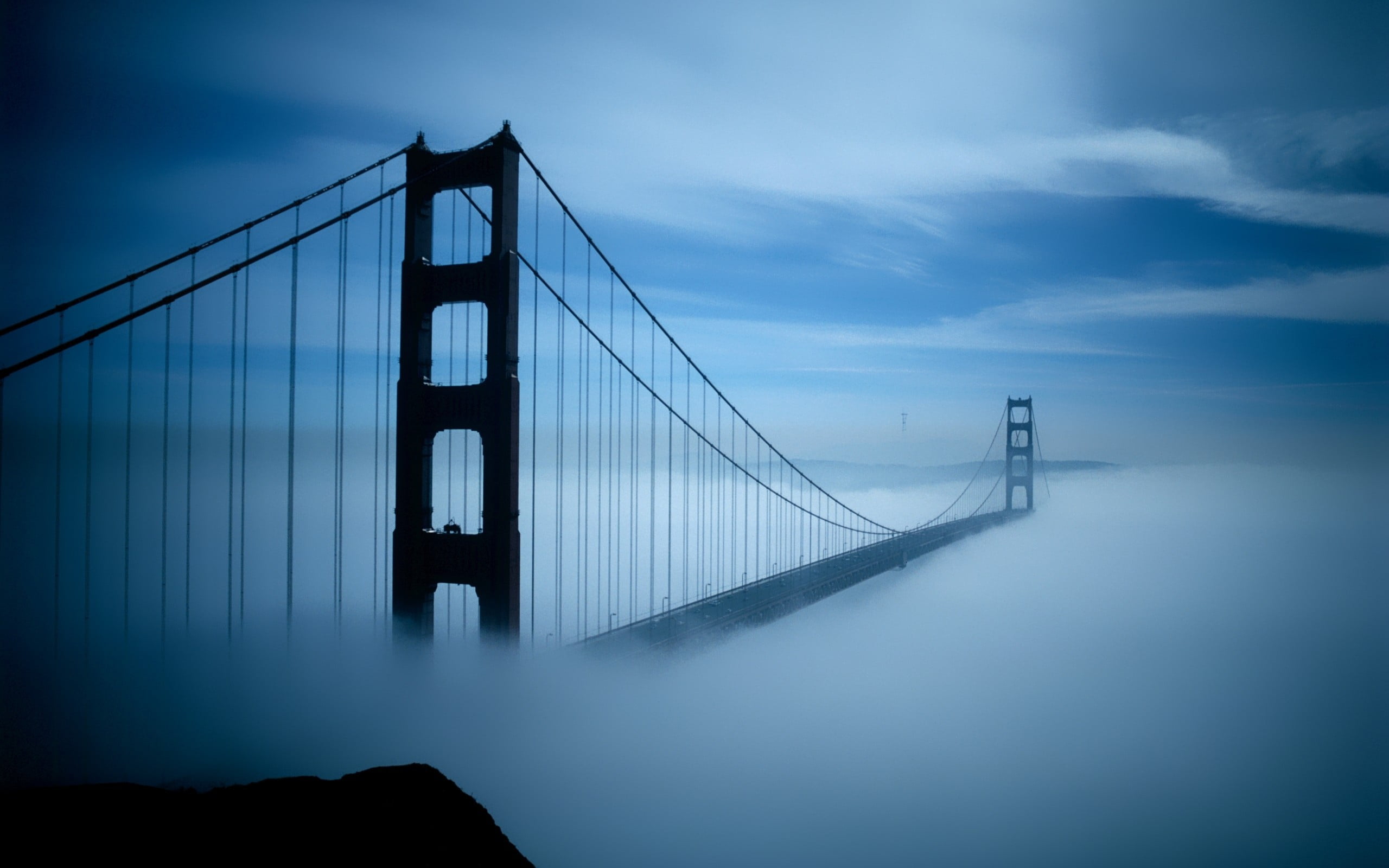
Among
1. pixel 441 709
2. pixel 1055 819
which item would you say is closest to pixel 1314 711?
pixel 1055 819

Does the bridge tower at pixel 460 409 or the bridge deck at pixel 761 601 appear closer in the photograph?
the bridge tower at pixel 460 409

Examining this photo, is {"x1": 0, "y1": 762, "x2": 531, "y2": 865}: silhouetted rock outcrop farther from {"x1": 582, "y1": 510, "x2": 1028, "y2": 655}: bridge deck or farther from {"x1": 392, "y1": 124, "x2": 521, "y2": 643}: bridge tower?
{"x1": 582, "y1": 510, "x2": 1028, "y2": 655}: bridge deck

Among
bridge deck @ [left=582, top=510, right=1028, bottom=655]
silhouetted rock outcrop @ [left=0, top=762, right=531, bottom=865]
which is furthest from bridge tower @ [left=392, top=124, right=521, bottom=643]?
bridge deck @ [left=582, top=510, right=1028, bottom=655]

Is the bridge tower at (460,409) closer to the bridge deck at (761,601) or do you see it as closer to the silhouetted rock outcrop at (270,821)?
the silhouetted rock outcrop at (270,821)

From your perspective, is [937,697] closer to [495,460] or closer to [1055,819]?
[1055,819]

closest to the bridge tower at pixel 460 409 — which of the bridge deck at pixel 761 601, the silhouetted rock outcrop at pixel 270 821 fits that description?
the silhouetted rock outcrop at pixel 270 821
